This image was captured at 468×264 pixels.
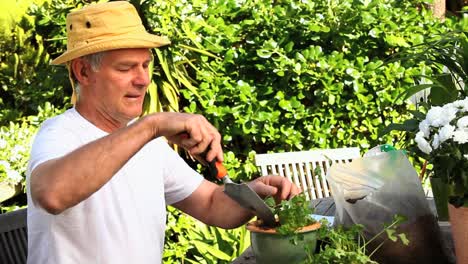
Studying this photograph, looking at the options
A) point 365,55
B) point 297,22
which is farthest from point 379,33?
point 297,22

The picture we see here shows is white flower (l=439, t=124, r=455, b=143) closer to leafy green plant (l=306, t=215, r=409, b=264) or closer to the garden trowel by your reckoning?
leafy green plant (l=306, t=215, r=409, b=264)

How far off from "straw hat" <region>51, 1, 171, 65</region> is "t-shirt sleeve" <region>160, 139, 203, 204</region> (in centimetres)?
36

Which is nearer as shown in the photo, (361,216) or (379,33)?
(361,216)

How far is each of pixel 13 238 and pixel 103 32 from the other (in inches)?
26.2

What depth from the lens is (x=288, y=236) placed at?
5.43 feet

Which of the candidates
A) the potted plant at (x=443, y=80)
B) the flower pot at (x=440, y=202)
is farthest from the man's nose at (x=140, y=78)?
the flower pot at (x=440, y=202)

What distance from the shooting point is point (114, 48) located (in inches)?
80.4

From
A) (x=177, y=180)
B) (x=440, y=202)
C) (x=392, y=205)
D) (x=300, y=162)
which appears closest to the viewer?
(x=392, y=205)

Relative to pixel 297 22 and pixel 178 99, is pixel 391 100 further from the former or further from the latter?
pixel 178 99

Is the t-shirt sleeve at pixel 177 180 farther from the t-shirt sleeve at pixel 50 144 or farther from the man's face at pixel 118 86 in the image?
the t-shirt sleeve at pixel 50 144

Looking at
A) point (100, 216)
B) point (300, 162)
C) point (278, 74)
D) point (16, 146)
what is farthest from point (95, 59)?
point (16, 146)

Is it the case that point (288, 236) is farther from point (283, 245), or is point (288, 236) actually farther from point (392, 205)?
point (392, 205)

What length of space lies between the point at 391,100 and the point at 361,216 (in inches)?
111

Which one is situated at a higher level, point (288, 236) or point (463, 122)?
point (463, 122)
